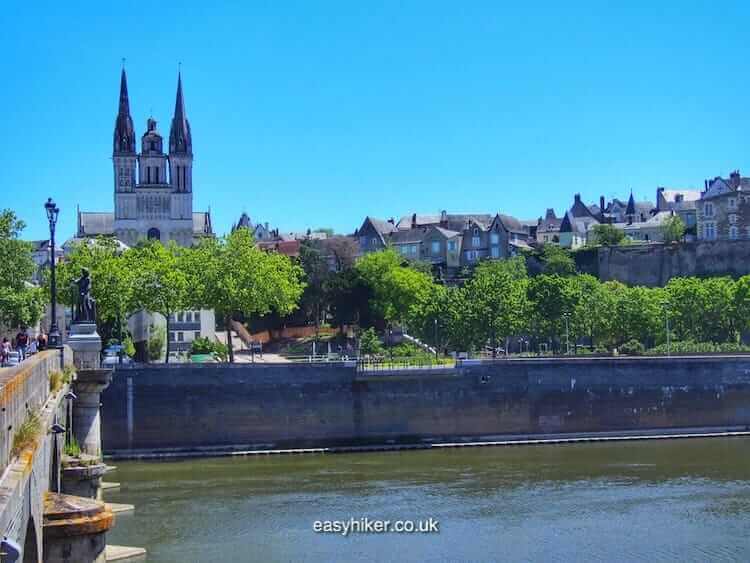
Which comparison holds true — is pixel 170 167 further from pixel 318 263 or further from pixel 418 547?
pixel 418 547

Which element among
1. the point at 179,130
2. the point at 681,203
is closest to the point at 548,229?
the point at 681,203

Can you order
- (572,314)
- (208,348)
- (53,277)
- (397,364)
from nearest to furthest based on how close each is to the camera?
(53,277)
(397,364)
(208,348)
(572,314)

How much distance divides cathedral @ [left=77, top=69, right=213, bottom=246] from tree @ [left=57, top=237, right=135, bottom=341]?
54.8 meters

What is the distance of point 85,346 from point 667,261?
78.9 metres

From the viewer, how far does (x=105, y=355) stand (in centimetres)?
5556

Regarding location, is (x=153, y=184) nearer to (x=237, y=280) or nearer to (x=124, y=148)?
(x=124, y=148)

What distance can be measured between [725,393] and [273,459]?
23581 mm

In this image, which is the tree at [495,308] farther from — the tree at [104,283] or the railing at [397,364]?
the tree at [104,283]

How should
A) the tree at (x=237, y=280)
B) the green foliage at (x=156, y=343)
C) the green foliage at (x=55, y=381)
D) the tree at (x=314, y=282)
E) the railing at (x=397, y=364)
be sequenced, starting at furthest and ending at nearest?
1. the tree at (x=314, y=282)
2. the green foliage at (x=156, y=343)
3. the tree at (x=237, y=280)
4. the railing at (x=397, y=364)
5. the green foliage at (x=55, y=381)

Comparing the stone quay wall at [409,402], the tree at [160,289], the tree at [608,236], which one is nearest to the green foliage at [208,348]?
the tree at [160,289]

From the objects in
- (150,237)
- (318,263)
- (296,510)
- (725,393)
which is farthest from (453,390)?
(150,237)

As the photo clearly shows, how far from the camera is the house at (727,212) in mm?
106312

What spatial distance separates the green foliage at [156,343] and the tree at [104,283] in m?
7.76

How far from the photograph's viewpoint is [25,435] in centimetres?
1524
